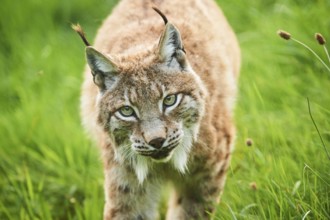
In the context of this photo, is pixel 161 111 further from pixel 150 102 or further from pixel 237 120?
pixel 237 120

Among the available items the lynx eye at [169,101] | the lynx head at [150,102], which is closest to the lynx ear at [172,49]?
the lynx head at [150,102]

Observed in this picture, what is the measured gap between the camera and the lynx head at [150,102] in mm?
4023

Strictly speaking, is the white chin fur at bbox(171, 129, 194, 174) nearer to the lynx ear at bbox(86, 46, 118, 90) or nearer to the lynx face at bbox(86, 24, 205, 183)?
the lynx face at bbox(86, 24, 205, 183)

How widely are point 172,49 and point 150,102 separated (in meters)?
0.41

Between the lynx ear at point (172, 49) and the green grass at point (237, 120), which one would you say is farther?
the green grass at point (237, 120)

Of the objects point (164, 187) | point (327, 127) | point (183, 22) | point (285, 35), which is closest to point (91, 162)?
point (164, 187)

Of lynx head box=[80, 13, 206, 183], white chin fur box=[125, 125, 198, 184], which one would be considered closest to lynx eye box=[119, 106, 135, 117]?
lynx head box=[80, 13, 206, 183]

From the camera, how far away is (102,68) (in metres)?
4.20

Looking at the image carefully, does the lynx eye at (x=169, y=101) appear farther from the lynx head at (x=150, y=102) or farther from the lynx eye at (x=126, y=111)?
the lynx eye at (x=126, y=111)

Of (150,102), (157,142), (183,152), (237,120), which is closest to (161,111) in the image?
(150,102)

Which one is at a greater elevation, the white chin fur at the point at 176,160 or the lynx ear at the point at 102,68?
the lynx ear at the point at 102,68

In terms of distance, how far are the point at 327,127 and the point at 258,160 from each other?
1.83ft

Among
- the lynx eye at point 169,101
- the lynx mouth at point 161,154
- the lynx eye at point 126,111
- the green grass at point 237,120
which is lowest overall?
the green grass at point 237,120

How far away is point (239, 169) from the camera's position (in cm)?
496
